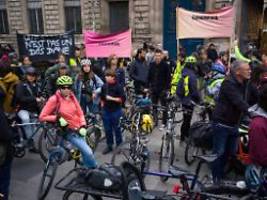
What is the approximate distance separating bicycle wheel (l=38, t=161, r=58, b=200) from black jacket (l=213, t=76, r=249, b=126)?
2.28 meters

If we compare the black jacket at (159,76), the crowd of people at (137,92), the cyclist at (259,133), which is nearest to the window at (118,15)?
the crowd of people at (137,92)

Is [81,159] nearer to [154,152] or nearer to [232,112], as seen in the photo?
[154,152]

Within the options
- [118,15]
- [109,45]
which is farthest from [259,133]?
[118,15]

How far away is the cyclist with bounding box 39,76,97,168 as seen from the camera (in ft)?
17.4

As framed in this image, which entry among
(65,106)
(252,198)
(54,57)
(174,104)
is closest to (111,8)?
(54,57)

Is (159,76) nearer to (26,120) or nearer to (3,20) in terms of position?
(26,120)

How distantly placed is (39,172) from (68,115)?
4.88 feet

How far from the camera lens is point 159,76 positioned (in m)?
8.48

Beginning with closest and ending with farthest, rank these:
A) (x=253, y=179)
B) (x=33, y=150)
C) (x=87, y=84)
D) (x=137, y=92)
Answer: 1. (x=253, y=179)
2. (x=33, y=150)
3. (x=87, y=84)
4. (x=137, y=92)

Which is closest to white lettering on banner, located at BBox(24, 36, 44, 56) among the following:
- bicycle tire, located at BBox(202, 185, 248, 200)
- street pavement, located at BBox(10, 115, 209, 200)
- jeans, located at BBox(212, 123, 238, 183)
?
street pavement, located at BBox(10, 115, 209, 200)

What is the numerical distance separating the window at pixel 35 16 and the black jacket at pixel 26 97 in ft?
58.3

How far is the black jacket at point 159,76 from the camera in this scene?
27.8ft

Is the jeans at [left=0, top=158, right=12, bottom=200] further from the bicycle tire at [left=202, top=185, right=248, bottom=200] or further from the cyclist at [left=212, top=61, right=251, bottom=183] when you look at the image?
the cyclist at [left=212, top=61, right=251, bottom=183]

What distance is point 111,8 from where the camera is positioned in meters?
21.3
